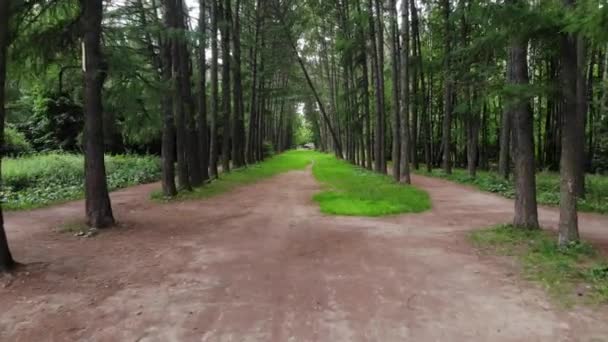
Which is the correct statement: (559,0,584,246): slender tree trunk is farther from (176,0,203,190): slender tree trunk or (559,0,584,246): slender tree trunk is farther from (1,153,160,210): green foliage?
(1,153,160,210): green foliage

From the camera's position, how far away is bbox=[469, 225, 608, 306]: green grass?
509cm

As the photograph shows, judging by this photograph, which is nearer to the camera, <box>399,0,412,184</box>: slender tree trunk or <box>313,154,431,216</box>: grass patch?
<box>313,154,431,216</box>: grass patch

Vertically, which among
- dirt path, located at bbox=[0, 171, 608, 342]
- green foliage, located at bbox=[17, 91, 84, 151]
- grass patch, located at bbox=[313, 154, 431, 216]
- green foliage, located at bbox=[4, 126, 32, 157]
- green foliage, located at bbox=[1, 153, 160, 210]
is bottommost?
dirt path, located at bbox=[0, 171, 608, 342]

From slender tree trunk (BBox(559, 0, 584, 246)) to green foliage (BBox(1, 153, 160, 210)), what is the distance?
12435 mm

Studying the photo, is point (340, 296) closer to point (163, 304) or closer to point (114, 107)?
point (163, 304)

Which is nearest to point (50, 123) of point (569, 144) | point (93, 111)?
point (93, 111)

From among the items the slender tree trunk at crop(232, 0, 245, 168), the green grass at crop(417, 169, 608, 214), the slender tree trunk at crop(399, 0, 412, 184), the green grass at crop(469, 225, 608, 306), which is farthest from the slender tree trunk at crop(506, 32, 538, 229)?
the slender tree trunk at crop(232, 0, 245, 168)

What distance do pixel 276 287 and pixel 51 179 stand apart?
47.9ft

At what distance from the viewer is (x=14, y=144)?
23594 millimetres

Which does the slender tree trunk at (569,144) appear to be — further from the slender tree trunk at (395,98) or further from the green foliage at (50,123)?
the green foliage at (50,123)

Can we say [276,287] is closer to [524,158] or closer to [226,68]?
[524,158]

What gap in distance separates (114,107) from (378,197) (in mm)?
7668

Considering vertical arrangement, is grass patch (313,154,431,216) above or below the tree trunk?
below

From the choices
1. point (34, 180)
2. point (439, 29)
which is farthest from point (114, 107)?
point (439, 29)
